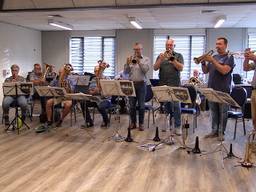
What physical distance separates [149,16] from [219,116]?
156 inches

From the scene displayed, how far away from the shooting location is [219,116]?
5.52 m

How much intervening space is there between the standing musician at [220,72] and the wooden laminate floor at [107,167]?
445mm

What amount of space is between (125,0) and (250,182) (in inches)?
183

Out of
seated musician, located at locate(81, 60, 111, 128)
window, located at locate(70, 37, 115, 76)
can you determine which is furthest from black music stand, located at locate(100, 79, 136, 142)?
window, located at locate(70, 37, 115, 76)

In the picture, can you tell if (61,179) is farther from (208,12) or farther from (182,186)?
(208,12)

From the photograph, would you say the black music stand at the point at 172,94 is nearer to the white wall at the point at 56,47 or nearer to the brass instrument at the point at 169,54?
the brass instrument at the point at 169,54

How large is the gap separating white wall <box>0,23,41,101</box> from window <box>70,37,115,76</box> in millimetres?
1312

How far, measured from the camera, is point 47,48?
1231 centimetres

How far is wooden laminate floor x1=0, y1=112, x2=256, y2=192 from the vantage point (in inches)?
139

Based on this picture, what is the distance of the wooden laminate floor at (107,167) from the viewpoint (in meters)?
3.53

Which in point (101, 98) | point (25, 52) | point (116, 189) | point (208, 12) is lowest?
point (116, 189)

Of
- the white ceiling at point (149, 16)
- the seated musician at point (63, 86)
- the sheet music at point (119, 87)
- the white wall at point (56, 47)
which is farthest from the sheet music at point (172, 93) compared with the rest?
the white wall at point (56, 47)

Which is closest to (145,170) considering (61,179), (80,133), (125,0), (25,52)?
(61,179)

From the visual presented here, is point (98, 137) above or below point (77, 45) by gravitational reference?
below
